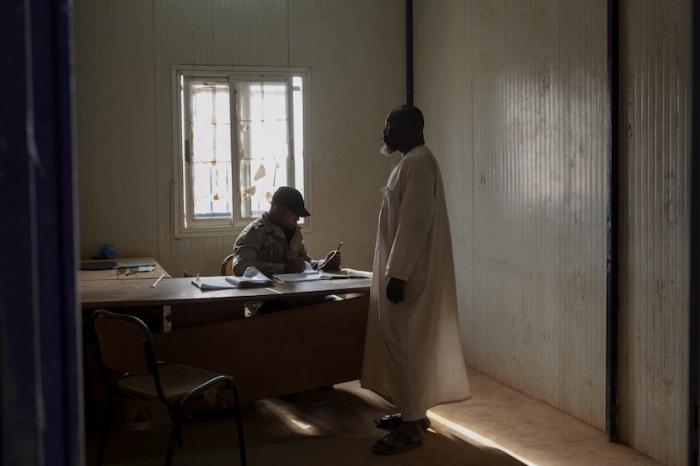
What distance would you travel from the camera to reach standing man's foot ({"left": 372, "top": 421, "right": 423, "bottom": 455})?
3.71 metres

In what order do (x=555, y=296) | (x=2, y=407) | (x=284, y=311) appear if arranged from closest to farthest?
(x=2, y=407) → (x=284, y=311) → (x=555, y=296)

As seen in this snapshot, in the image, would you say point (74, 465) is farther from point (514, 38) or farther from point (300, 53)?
point (300, 53)

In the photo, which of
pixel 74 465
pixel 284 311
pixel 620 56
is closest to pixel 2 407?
pixel 74 465

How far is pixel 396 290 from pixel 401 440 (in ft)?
2.54

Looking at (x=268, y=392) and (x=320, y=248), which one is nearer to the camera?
(x=268, y=392)

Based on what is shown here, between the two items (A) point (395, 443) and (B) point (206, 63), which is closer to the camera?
(A) point (395, 443)

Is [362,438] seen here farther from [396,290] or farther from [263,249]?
[263,249]

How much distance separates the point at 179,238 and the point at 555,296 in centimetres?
323

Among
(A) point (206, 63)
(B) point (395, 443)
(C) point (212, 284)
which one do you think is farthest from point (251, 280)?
(A) point (206, 63)

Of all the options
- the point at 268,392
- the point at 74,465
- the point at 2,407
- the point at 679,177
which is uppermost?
the point at 679,177

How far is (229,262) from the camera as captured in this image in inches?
209

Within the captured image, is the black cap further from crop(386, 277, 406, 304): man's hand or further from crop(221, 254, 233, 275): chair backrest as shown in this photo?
crop(386, 277, 406, 304): man's hand

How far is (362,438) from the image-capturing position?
398 cm

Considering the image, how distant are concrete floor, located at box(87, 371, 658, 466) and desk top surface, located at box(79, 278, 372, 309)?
2.54 feet
